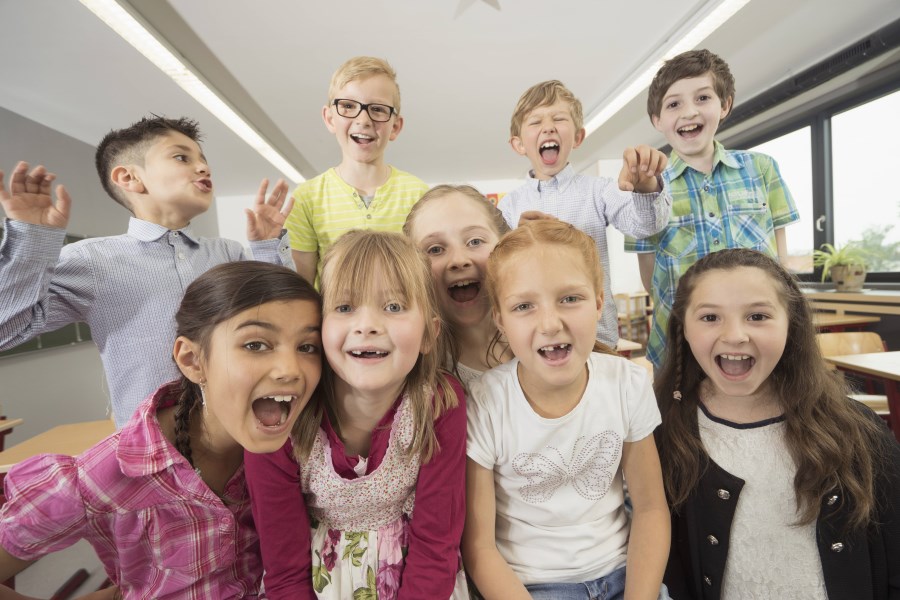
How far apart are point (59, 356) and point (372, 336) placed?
20.3 feet

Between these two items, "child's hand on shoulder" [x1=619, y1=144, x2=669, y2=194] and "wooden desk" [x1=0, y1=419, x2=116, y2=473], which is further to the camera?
"wooden desk" [x1=0, y1=419, x2=116, y2=473]

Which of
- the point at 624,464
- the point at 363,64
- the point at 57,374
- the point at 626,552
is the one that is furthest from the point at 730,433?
the point at 57,374

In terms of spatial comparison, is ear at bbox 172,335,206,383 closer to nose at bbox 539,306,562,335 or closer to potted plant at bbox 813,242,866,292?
nose at bbox 539,306,562,335

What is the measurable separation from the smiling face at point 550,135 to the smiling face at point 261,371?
1.59 metres

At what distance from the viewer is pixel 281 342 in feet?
3.60

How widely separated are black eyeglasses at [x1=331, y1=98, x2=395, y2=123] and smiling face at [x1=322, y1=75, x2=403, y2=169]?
1 cm

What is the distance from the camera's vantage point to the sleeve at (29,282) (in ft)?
4.19

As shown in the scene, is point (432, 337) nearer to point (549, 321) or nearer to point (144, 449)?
point (549, 321)

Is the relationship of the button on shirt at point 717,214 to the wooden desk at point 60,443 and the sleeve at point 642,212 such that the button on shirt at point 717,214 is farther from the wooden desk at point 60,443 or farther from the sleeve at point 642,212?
the wooden desk at point 60,443

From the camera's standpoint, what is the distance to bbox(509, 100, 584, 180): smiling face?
2.17 m

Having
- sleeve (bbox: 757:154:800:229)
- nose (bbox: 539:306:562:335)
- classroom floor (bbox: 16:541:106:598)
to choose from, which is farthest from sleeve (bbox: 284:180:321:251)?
classroom floor (bbox: 16:541:106:598)

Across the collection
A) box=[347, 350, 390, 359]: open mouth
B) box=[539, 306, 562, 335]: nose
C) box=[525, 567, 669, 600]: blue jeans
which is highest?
box=[539, 306, 562, 335]: nose

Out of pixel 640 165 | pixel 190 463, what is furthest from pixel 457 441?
pixel 640 165

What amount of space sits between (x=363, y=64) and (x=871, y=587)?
97.6 inches
